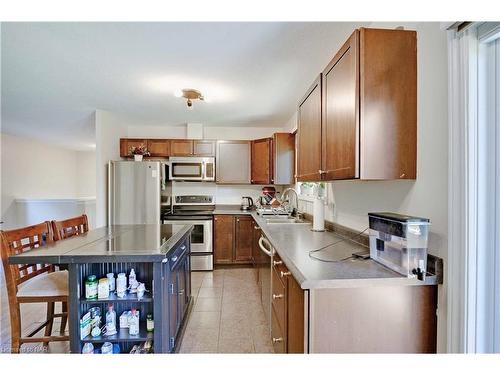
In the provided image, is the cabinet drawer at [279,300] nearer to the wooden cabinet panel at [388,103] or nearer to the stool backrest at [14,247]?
the wooden cabinet panel at [388,103]

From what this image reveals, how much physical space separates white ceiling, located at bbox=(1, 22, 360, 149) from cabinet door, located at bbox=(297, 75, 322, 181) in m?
0.43

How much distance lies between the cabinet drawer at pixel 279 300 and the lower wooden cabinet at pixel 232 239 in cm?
191

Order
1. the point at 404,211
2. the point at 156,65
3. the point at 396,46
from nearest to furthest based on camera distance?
1. the point at 396,46
2. the point at 404,211
3. the point at 156,65

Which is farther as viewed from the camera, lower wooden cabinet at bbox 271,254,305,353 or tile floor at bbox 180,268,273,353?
tile floor at bbox 180,268,273,353

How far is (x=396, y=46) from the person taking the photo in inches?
43.9

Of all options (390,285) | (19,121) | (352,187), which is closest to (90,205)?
(19,121)

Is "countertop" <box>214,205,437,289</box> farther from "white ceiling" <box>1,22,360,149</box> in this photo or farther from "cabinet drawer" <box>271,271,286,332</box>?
"white ceiling" <box>1,22,360,149</box>

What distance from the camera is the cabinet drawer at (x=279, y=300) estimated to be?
137 cm

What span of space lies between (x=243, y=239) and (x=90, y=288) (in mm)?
2411

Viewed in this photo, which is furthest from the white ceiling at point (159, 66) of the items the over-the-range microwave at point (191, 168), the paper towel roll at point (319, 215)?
the paper towel roll at point (319, 215)

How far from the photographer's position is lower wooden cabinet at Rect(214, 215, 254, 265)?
3.61 metres

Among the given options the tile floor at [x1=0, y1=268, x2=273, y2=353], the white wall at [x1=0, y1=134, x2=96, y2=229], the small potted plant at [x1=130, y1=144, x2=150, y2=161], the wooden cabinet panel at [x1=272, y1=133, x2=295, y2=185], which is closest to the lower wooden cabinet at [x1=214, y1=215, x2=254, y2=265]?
the tile floor at [x1=0, y1=268, x2=273, y2=353]
